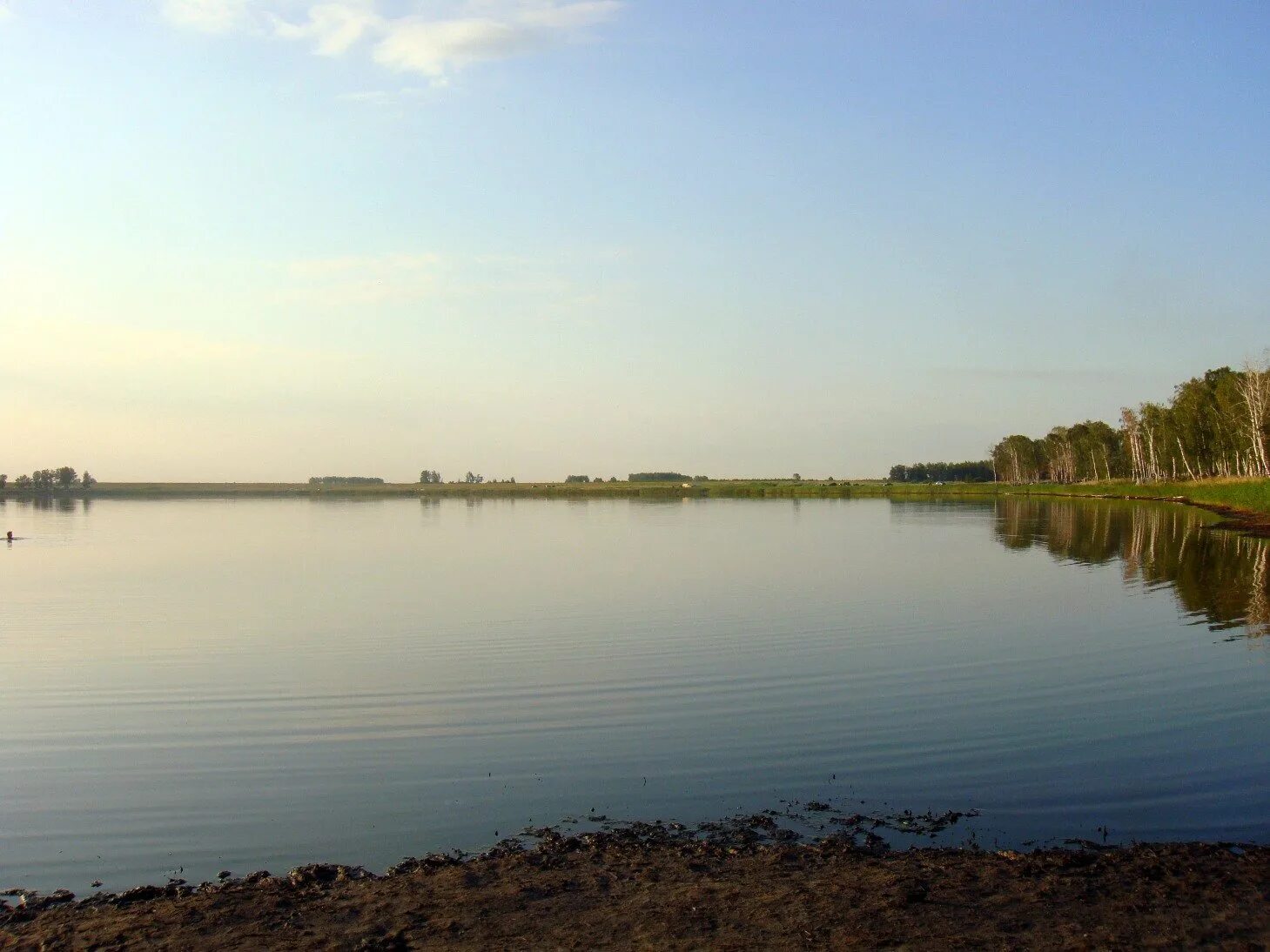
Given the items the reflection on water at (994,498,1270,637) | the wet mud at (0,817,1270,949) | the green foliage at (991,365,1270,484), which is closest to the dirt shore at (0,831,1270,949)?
the wet mud at (0,817,1270,949)

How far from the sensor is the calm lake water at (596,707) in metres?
10.5

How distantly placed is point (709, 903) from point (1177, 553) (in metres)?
41.1

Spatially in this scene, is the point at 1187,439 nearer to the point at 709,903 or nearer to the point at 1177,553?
the point at 1177,553

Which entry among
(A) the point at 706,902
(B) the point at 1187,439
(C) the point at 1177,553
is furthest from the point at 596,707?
(B) the point at 1187,439

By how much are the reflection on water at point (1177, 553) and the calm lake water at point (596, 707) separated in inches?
12.5

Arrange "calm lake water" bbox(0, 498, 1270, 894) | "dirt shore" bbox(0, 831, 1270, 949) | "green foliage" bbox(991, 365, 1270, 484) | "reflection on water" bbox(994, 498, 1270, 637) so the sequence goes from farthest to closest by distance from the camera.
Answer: "green foliage" bbox(991, 365, 1270, 484)
"reflection on water" bbox(994, 498, 1270, 637)
"calm lake water" bbox(0, 498, 1270, 894)
"dirt shore" bbox(0, 831, 1270, 949)

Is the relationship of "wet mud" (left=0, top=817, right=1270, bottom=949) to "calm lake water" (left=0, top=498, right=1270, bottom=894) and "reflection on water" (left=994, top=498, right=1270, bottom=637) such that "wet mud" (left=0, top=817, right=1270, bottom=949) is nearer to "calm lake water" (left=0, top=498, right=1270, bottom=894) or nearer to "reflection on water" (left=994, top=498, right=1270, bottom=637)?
"calm lake water" (left=0, top=498, right=1270, bottom=894)

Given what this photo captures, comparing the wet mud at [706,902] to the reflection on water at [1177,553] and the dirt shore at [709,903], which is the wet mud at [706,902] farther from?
the reflection on water at [1177,553]

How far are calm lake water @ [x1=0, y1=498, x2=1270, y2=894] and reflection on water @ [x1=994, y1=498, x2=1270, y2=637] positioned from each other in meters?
0.32

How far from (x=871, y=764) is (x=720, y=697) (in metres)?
4.29

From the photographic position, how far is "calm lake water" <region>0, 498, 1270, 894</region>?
34.6 feet

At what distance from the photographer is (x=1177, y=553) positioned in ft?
140

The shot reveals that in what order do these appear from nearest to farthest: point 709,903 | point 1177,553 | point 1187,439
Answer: point 709,903
point 1177,553
point 1187,439

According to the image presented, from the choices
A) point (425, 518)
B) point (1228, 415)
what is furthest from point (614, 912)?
point (1228, 415)
